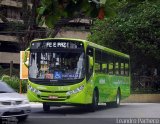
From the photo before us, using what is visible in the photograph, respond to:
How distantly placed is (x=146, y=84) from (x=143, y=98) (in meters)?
3.74

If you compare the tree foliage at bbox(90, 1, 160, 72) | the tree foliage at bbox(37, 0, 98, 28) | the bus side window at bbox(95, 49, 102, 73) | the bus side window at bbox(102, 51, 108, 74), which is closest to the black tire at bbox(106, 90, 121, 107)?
the bus side window at bbox(102, 51, 108, 74)

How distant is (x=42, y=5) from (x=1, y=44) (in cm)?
5940

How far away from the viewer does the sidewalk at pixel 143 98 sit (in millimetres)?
29328

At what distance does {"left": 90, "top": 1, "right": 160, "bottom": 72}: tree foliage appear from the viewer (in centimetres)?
3062

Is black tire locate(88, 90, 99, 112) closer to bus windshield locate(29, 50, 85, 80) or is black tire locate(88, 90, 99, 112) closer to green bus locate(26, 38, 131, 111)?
green bus locate(26, 38, 131, 111)

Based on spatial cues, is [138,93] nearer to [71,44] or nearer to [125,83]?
[125,83]

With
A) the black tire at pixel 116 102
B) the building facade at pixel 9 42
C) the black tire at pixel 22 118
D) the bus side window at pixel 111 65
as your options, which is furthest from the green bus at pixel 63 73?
the building facade at pixel 9 42

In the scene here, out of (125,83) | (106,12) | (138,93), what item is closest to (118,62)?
(125,83)

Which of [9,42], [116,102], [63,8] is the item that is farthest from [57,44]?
[9,42]

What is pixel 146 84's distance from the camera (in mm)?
33469

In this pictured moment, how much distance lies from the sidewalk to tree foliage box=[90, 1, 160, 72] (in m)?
2.73

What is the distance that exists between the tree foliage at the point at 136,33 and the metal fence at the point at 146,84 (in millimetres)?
2207

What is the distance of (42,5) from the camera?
4625 millimetres

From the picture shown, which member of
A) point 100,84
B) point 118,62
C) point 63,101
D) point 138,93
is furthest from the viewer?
point 138,93
